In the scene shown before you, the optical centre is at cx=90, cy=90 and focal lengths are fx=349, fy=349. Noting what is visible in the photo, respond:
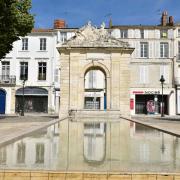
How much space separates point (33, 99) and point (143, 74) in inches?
631

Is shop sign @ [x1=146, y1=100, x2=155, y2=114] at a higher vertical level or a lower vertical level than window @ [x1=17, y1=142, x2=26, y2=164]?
higher

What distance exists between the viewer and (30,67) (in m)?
48.5

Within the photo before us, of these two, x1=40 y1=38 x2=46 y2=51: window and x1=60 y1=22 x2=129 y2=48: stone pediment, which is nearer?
x1=60 y1=22 x2=129 y2=48: stone pediment

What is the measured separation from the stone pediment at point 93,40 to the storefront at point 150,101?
63.1 feet

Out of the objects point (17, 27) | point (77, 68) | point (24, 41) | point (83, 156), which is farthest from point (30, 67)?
point (83, 156)

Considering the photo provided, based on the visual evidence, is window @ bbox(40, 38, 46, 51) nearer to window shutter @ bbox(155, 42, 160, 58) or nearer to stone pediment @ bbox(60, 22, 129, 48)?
window shutter @ bbox(155, 42, 160, 58)

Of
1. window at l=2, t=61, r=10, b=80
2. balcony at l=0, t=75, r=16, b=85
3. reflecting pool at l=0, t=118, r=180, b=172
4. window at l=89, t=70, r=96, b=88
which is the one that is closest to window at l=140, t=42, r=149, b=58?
window at l=89, t=70, r=96, b=88

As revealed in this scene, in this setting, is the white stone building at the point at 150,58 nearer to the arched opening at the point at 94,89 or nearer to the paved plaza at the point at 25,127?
the arched opening at the point at 94,89

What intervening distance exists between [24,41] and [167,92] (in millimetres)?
21512

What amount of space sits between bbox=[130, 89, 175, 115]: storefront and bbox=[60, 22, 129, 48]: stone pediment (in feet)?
63.1

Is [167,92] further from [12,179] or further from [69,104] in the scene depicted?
[12,179]

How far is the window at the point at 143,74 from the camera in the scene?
4997 cm

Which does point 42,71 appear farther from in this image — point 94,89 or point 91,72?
point 94,89

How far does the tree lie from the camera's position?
19.9 metres
